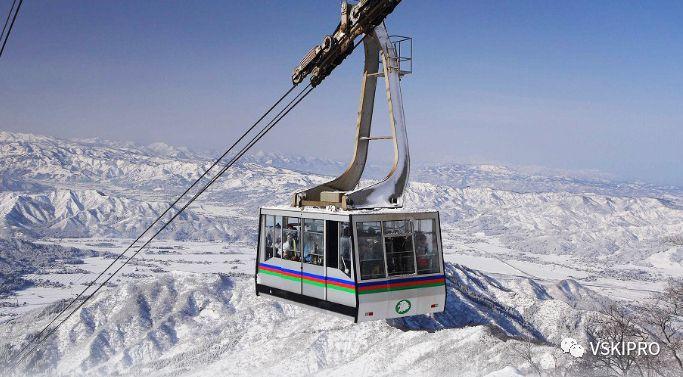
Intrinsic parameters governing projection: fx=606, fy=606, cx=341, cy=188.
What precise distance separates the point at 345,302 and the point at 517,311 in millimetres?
127220

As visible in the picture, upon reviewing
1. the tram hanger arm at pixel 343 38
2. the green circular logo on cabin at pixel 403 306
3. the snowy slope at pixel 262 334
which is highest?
the tram hanger arm at pixel 343 38

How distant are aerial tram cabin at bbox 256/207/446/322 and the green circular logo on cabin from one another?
0.08 ft

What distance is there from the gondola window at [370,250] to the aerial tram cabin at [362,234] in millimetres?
23

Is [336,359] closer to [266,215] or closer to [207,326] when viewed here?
[207,326]

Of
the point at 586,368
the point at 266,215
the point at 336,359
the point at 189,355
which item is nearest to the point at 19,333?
the point at 189,355

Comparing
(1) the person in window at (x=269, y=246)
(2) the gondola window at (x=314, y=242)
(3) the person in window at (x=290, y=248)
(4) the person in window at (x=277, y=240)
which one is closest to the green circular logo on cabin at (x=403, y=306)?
(2) the gondola window at (x=314, y=242)

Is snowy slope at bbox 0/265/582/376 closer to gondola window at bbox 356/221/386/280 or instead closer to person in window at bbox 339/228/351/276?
gondola window at bbox 356/221/386/280

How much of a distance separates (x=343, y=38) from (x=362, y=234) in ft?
15.8

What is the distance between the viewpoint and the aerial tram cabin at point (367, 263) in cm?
1384

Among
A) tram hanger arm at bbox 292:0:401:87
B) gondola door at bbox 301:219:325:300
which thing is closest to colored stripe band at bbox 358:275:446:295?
gondola door at bbox 301:219:325:300

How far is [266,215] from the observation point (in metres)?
16.8

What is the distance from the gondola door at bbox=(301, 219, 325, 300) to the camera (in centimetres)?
1472

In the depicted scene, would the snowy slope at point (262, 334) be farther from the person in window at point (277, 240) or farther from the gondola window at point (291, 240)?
the gondola window at point (291, 240)

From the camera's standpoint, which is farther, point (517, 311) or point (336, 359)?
point (517, 311)
